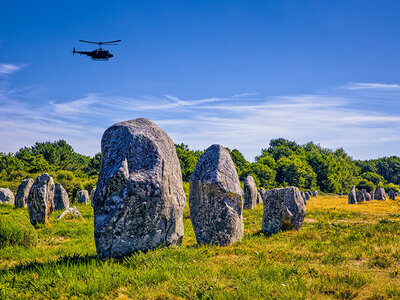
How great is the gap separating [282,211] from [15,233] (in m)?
9.47

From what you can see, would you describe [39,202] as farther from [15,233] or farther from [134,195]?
[134,195]

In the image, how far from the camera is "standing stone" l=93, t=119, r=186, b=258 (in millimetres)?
6656

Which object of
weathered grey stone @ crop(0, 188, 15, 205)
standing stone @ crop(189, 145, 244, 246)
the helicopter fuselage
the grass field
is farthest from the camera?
weathered grey stone @ crop(0, 188, 15, 205)

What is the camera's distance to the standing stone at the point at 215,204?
31.8 ft

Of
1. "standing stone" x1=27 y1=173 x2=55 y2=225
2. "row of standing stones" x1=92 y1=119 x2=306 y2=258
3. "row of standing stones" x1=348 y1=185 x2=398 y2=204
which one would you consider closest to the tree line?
"row of standing stones" x1=348 y1=185 x2=398 y2=204

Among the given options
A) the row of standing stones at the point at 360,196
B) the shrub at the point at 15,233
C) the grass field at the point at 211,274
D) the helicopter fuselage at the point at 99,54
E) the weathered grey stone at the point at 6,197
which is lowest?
the row of standing stones at the point at 360,196

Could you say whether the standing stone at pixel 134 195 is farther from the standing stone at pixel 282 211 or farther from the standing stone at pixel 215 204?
the standing stone at pixel 282 211

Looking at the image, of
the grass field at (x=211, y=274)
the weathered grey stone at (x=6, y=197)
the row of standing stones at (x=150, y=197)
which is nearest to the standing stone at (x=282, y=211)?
the row of standing stones at (x=150, y=197)

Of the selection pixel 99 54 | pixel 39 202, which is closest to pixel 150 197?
pixel 39 202

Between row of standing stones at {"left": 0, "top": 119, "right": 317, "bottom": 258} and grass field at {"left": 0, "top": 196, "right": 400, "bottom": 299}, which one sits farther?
row of standing stones at {"left": 0, "top": 119, "right": 317, "bottom": 258}

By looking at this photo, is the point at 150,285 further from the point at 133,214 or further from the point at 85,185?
the point at 85,185

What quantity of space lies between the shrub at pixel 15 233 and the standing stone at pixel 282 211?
855 cm

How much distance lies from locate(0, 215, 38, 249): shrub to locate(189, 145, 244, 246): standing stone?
5.18m

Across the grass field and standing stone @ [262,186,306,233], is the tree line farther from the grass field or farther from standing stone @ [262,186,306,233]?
the grass field
